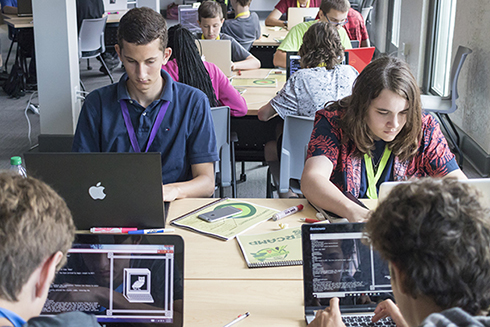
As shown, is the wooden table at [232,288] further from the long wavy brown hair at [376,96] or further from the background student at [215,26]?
the background student at [215,26]

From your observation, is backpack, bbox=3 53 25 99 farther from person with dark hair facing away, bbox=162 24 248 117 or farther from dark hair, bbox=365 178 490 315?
dark hair, bbox=365 178 490 315

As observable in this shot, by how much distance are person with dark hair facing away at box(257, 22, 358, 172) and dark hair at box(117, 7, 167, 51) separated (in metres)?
1.15

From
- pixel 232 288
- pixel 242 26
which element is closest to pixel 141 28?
pixel 232 288

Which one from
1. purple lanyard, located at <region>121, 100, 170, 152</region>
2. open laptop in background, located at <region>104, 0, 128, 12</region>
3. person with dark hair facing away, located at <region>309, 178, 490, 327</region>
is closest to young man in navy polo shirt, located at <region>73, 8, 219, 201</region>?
purple lanyard, located at <region>121, 100, 170, 152</region>

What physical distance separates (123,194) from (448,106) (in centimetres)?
352

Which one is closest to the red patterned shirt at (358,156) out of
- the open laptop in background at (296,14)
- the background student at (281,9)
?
the open laptop in background at (296,14)

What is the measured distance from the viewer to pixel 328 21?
14.8 ft

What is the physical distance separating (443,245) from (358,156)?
1209mm

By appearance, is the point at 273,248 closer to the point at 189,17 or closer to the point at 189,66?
the point at 189,66

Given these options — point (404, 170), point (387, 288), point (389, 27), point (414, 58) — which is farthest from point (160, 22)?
point (389, 27)

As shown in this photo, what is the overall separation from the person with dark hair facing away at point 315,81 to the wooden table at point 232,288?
147 cm

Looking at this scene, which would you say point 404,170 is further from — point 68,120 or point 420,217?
point 68,120

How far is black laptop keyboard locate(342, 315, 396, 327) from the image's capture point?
1225 mm

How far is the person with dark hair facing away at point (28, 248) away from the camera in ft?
2.61
